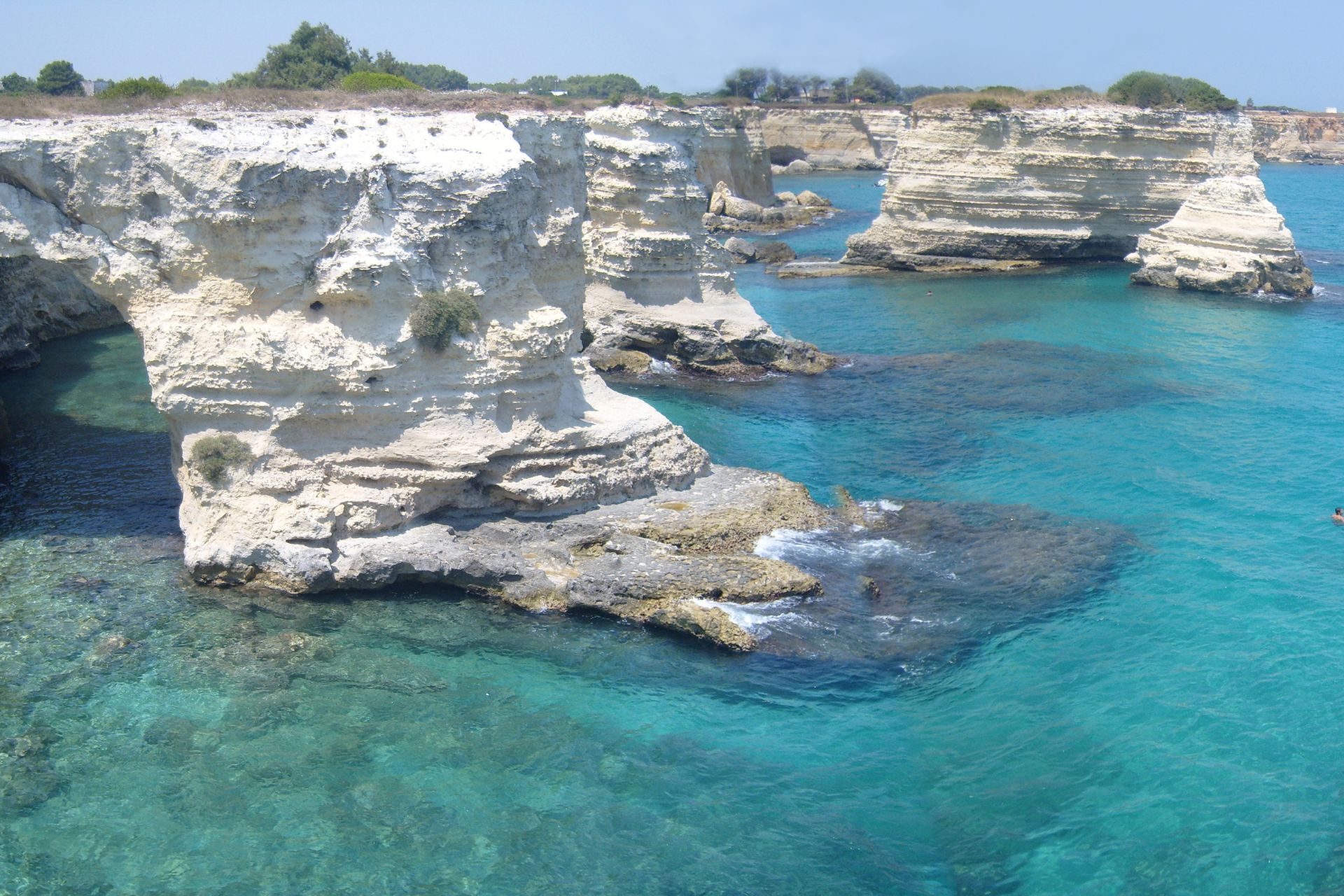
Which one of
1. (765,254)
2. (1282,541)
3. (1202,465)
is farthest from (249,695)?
(765,254)

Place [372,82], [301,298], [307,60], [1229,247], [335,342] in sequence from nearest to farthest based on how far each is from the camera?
[335,342]
[301,298]
[372,82]
[307,60]
[1229,247]

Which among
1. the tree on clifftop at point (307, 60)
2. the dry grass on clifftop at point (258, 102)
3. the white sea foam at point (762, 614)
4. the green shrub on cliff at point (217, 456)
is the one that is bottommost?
the white sea foam at point (762, 614)

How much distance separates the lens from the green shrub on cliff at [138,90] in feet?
Result: 66.8

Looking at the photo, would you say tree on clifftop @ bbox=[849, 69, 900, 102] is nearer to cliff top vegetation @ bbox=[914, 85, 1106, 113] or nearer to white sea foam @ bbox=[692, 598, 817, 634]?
cliff top vegetation @ bbox=[914, 85, 1106, 113]

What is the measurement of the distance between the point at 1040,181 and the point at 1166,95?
7.52 metres

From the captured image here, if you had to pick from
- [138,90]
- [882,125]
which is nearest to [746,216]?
[882,125]

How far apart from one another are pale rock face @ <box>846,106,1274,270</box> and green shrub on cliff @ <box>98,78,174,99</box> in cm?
3672

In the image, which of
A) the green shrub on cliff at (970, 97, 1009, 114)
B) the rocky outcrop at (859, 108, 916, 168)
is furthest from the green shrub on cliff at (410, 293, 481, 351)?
the rocky outcrop at (859, 108, 916, 168)

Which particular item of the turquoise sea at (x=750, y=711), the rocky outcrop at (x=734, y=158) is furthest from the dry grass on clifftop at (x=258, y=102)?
the rocky outcrop at (x=734, y=158)

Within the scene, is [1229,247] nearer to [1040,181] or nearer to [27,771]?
[1040,181]

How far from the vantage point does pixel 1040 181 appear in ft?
164

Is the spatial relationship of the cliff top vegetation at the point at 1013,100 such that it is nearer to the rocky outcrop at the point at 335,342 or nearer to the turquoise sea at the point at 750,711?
the turquoise sea at the point at 750,711

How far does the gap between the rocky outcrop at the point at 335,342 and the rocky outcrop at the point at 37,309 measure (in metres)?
14.3

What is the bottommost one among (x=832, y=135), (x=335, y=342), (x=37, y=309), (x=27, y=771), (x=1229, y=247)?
(x=27, y=771)
